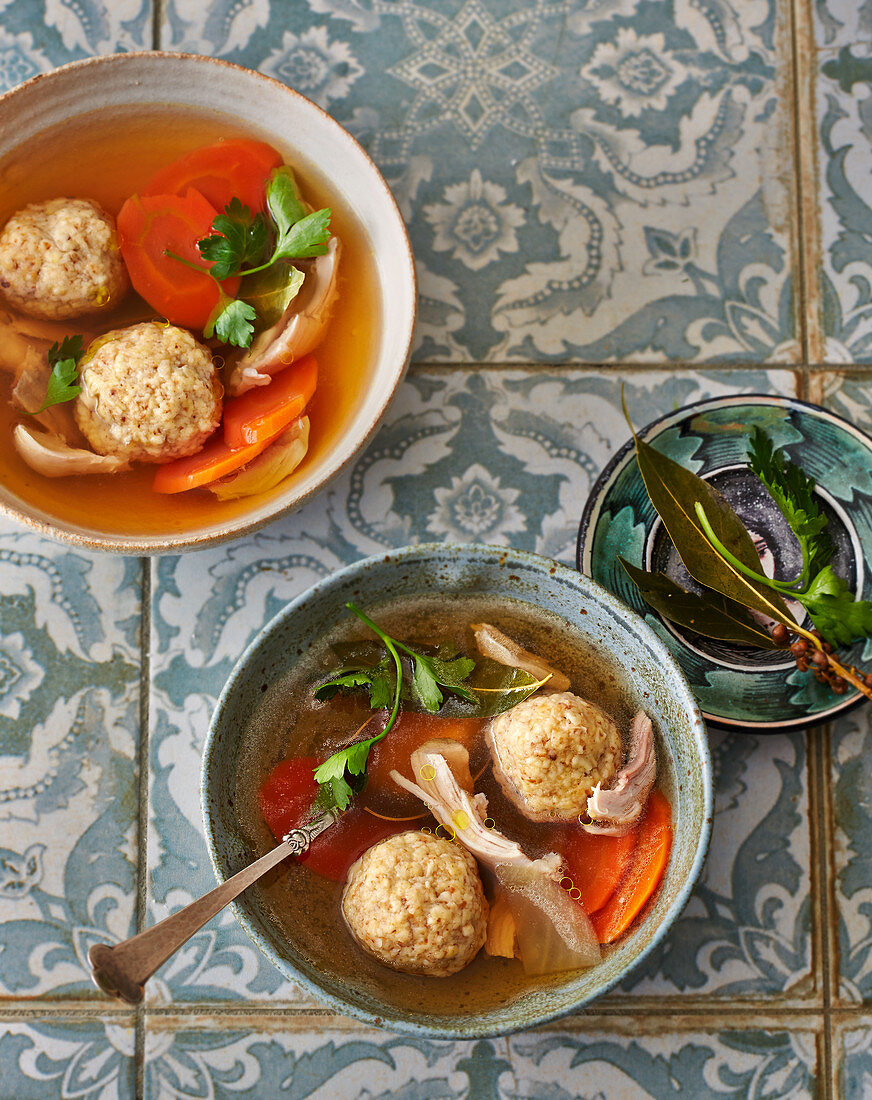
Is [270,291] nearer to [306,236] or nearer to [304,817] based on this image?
[306,236]

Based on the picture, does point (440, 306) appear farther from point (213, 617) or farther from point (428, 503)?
point (213, 617)

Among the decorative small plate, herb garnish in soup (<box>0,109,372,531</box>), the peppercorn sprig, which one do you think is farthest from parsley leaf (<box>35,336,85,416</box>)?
the peppercorn sprig

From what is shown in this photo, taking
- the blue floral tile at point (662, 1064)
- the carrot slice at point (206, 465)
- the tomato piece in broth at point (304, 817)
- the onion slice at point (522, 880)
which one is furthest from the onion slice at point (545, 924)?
the carrot slice at point (206, 465)

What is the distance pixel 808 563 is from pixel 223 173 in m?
0.86

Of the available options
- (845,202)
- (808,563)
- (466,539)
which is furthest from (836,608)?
(845,202)

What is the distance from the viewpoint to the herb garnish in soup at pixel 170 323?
1.01 m

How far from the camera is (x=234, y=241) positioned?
3.44 ft

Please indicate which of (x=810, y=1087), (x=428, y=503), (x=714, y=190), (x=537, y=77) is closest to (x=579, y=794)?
(x=428, y=503)

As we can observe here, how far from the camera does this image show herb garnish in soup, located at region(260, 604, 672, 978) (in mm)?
926

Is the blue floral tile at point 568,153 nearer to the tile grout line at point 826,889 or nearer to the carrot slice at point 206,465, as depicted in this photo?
the carrot slice at point 206,465

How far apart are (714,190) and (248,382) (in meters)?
0.71

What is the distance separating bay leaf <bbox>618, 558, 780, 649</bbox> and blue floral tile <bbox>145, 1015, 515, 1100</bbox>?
59cm

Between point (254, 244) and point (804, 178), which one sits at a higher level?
point (804, 178)

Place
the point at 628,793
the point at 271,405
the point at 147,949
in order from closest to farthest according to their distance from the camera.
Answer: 1. the point at 147,949
2. the point at 628,793
3. the point at 271,405
